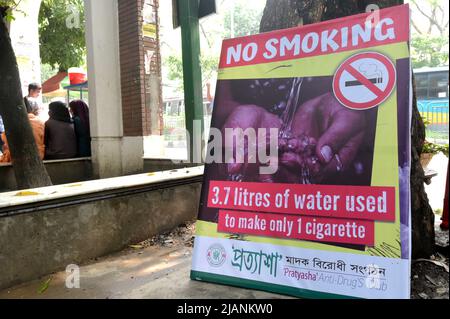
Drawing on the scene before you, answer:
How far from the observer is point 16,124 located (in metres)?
4.55

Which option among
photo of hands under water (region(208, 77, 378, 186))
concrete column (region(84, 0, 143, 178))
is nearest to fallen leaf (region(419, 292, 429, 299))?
photo of hands under water (region(208, 77, 378, 186))

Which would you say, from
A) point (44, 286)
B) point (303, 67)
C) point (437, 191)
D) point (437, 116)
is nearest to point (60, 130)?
point (44, 286)

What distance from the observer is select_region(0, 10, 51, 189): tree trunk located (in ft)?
14.9

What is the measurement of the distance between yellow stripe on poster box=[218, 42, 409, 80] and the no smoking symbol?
41 mm

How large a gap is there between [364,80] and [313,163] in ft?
2.00

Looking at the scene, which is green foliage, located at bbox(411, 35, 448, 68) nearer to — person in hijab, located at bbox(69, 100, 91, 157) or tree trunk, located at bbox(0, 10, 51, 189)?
person in hijab, located at bbox(69, 100, 91, 157)

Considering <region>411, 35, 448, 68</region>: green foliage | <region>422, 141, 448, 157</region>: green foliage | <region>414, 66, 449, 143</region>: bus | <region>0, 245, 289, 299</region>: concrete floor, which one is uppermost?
<region>411, 35, 448, 68</region>: green foliage

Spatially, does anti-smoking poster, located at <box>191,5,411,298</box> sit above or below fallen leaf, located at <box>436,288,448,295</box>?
above

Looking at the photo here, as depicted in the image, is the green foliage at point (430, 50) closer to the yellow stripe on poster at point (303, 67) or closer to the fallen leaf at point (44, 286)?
the yellow stripe on poster at point (303, 67)

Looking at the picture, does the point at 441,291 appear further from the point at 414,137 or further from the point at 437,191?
the point at 437,191

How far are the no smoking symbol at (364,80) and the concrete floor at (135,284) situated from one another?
4.50 feet

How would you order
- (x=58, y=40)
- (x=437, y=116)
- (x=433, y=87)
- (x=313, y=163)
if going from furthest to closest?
(x=433, y=87), (x=58, y=40), (x=437, y=116), (x=313, y=163)
